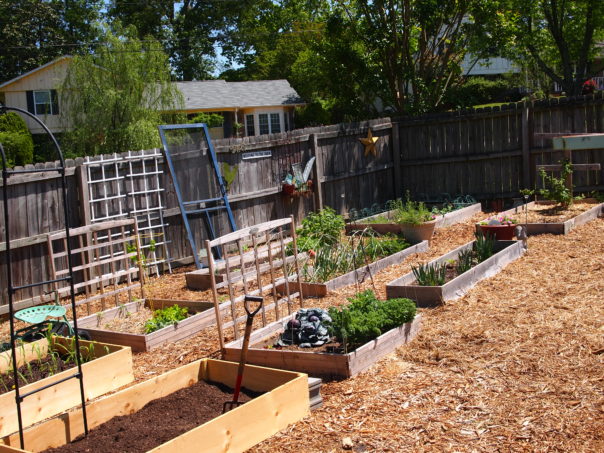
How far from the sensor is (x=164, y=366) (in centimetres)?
644

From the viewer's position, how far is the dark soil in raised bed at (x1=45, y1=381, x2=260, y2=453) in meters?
4.37

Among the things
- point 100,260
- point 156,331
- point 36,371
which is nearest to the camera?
point 36,371

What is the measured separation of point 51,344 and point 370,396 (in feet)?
10.1

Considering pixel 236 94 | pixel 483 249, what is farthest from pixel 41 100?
pixel 483 249

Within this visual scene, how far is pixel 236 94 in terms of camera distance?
34719mm

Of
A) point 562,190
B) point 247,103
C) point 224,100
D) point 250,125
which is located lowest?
point 562,190

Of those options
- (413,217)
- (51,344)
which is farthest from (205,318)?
(413,217)

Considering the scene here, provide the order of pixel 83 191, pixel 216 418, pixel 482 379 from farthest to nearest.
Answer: pixel 83 191
pixel 482 379
pixel 216 418

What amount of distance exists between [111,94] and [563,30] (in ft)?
49.0

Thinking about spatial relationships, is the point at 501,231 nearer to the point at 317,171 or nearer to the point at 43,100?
the point at 317,171

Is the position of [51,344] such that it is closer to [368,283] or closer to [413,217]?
[368,283]

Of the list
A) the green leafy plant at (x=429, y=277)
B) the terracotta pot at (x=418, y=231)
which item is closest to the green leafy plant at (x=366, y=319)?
the green leafy plant at (x=429, y=277)

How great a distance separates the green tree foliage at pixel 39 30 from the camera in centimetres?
3728

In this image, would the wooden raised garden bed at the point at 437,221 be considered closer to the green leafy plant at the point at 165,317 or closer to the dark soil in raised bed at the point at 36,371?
the green leafy plant at the point at 165,317
